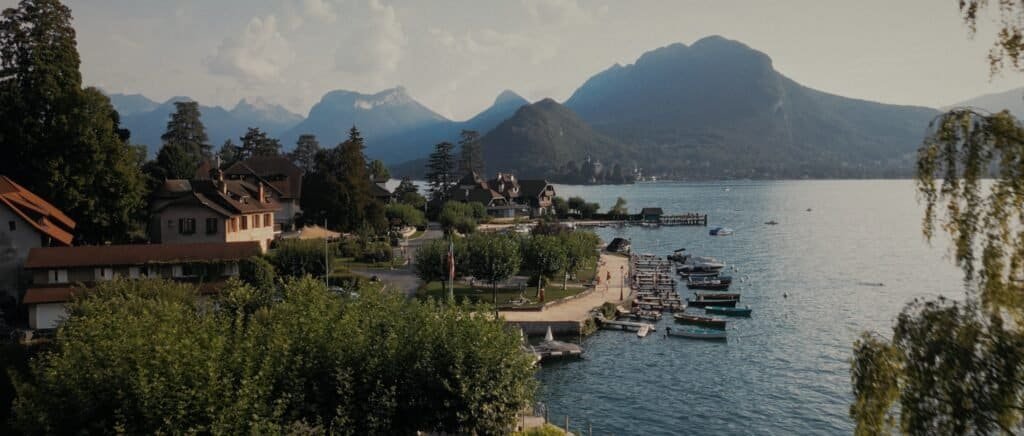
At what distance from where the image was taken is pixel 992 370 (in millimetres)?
10391

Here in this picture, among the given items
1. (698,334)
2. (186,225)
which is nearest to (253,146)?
(186,225)

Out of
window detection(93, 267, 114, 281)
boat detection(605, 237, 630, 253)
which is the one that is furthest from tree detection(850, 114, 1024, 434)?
boat detection(605, 237, 630, 253)

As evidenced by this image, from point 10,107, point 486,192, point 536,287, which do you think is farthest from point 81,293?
point 486,192

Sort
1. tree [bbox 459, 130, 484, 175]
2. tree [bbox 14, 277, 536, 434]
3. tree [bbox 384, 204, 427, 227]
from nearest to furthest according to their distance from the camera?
tree [bbox 14, 277, 536, 434] < tree [bbox 384, 204, 427, 227] < tree [bbox 459, 130, 484, 175]

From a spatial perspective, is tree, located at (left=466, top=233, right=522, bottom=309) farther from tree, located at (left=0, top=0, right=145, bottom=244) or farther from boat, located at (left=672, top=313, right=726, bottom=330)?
tree, located at (left=0, top=0, right=145, bottom=244)

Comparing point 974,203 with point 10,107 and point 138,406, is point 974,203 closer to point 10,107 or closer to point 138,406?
point 138,406

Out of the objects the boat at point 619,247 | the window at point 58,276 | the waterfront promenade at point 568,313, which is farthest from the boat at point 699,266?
the window at point 58,276

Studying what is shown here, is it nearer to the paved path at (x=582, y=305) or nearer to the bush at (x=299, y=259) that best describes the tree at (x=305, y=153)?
the paved path at (x=582, y=305)

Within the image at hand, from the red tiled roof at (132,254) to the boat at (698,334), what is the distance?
3212 centimetres

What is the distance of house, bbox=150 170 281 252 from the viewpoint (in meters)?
57.7

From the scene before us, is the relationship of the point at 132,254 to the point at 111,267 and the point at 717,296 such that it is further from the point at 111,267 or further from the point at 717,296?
the point at 717,296

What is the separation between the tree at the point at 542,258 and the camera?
60.1m

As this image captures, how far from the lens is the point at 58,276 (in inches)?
1658

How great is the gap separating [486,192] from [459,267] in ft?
295
